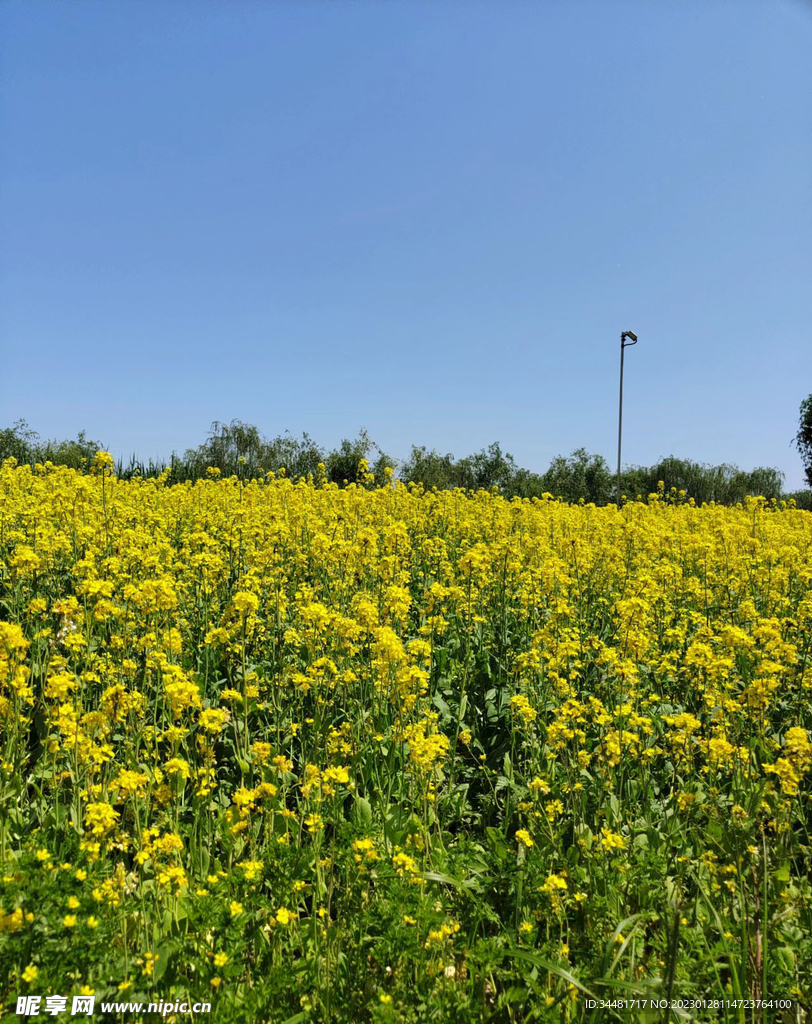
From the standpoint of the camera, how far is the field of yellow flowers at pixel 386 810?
1931 millimetres

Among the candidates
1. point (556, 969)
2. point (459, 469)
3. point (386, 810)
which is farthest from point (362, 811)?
point (459, 469)

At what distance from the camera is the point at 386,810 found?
10.0 ft

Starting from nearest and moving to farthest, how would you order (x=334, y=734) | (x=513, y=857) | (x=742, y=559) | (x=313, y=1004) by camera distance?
(x=313, y=1004) < (x=513, y=857) < (x=334, y=734) < (x=742, y=559)

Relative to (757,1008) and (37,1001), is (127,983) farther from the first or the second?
(757,1008)

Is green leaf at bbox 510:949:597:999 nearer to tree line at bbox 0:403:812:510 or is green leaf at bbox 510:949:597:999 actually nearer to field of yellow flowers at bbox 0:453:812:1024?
field of yellow flowers at bbox 0:453:812:1024

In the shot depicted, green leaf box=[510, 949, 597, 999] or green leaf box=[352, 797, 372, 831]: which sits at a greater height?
green leaf box=[510, 949, 597, 999]

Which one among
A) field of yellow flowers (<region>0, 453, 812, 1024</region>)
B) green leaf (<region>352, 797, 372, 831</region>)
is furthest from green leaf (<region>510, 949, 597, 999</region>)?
green leaf (<region>352, 797, 372, 831</region>)

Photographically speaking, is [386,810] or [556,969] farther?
[386,810]

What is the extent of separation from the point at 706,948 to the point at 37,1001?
89.2 inches

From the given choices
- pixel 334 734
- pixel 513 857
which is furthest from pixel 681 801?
pixel 334 734

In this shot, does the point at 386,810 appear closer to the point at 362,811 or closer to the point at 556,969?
the point at 362,811

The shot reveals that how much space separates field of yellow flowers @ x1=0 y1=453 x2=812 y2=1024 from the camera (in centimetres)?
193

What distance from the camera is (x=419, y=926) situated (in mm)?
1989

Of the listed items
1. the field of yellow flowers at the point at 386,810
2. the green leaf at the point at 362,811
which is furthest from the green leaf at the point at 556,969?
the green leaf at the point at 362,811
